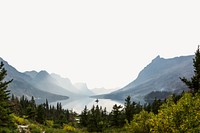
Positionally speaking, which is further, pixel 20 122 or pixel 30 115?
pixel 30 115

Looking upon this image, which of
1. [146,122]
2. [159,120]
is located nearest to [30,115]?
[146,122]

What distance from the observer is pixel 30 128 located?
2750cm

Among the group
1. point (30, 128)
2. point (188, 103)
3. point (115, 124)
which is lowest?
Answer: point (115, 124)

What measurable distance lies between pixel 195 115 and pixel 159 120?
122 inches

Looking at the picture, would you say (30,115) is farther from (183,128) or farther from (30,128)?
(183,128)

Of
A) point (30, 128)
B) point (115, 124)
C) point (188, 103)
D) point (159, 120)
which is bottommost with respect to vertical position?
point (115, 124)

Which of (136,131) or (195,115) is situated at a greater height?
(195,115)

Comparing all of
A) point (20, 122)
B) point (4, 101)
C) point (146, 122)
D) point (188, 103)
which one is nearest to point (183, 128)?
point (188, 103)

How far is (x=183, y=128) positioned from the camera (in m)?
15.7

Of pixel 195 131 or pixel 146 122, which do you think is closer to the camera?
pixel 195 131

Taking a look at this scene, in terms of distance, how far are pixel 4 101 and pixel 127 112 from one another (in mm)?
49757

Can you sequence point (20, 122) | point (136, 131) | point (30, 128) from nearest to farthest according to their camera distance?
point (30, 128)
point (20, 122)
point (136, 131)

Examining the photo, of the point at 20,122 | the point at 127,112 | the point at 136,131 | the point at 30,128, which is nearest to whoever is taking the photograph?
the point at 30,128

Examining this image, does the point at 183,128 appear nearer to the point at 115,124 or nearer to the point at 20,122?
A: the point at 20,122
